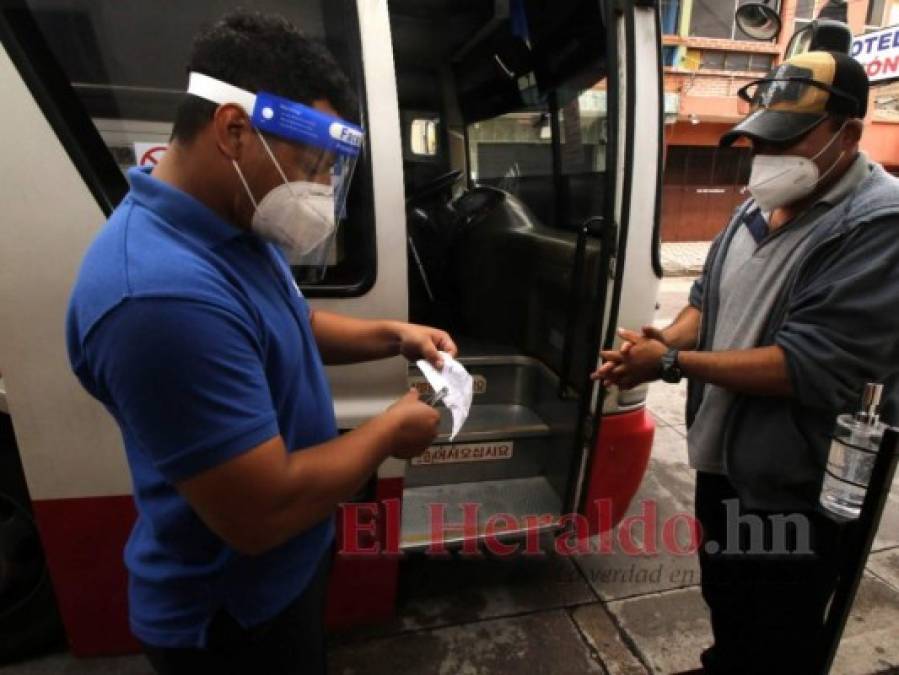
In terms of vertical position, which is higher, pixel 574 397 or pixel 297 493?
pixel 297 493

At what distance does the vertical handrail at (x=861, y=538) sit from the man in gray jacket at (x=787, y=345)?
8 cm

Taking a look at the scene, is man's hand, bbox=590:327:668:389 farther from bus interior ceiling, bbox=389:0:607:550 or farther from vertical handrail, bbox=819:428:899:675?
vertical handrail, bbox=819:428:899:675

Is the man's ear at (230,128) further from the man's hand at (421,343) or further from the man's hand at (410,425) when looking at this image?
the man's hand at (421,343)

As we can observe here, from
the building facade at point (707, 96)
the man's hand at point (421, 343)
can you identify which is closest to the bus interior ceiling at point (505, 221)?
the man's hand at point (421, 343)

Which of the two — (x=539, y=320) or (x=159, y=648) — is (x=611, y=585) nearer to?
(x=539, y=320)

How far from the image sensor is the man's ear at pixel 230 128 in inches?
34.3

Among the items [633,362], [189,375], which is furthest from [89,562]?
[633,362]

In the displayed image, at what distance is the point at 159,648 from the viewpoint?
3.51 ft

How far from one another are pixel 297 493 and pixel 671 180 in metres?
14.2

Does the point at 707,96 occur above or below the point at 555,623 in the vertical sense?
above

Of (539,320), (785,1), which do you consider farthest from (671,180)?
(539,320)

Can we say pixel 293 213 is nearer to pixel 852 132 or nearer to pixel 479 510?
pixel 852 132

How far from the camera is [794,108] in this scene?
147 cm

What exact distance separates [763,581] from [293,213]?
1666 mm
